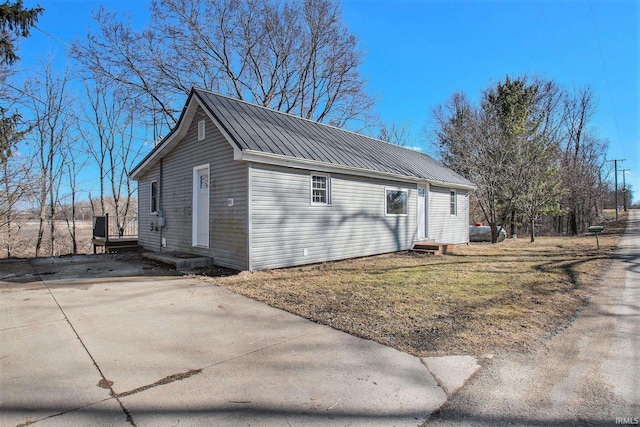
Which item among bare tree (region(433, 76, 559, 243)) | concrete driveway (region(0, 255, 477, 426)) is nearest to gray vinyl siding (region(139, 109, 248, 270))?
concrete driveway (region(0, 255, 477, 426))

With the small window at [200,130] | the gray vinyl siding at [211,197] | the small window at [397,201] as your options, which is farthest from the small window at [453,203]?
the small window at [200,130]

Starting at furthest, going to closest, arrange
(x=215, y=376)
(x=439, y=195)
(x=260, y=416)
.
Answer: (x=439, y=195), (x=215, y=376), (x=260, y=416)

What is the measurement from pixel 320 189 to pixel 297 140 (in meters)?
1.56

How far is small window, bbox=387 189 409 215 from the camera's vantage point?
11.7m

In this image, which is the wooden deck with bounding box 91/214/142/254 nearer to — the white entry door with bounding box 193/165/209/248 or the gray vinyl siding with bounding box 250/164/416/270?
the white entry door with bounding box 193/165/209/248

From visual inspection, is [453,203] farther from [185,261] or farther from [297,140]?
[185,261]

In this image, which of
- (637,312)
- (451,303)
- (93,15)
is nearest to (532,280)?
(637,312)

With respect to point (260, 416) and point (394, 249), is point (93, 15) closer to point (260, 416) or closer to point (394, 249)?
point (394, 249)

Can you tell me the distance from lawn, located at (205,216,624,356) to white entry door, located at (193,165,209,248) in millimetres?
2670

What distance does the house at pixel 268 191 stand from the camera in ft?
26.1

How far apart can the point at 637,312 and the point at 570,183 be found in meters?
23.6

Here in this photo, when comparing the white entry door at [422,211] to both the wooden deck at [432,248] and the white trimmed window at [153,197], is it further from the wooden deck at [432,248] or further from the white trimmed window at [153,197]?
the white trimmed window at [153,197]

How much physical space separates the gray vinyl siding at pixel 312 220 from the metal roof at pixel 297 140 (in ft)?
1.59

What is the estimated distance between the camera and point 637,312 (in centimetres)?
493
